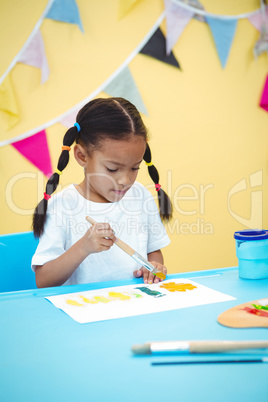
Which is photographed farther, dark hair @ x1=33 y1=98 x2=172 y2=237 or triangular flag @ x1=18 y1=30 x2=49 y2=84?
triangular flag @ x1=18 y1=30 x2=49 y2=84

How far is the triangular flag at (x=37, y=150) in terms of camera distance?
146cm

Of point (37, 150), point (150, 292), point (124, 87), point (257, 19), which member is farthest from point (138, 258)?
point (257, 19)

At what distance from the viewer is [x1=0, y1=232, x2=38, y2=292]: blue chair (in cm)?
A: 89

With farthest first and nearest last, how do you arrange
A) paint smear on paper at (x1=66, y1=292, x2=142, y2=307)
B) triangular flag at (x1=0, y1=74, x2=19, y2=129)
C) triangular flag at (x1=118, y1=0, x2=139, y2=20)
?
triangular flag at (x1=118, y1=0, x2=139, y2=20) → triangular flag at (x1=0, y1=74, x2=19, y2=129) → paint smear on paper at (x1=66, y1=292, x2=142, y2=307)

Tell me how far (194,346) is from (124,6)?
4.67ft

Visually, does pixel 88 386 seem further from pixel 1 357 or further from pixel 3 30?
pixel 3 30

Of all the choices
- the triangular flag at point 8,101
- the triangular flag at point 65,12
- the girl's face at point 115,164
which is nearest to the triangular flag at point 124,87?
the triangular flag at point 65,12

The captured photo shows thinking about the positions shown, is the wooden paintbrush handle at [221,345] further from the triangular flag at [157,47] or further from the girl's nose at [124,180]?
the triangular flag at [157,47]

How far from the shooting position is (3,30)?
55.4 inches

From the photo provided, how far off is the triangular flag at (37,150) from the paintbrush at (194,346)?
1.15m

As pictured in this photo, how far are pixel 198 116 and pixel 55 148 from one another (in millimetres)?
618

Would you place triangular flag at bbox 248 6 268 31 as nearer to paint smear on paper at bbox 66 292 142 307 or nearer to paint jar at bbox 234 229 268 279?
paint jar at bbox 234 229 268 279

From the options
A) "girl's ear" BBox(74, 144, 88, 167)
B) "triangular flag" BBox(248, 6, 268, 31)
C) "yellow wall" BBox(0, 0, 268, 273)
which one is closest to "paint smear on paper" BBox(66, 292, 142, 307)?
"girl's ear" BBox(74, 144, 88, 167)

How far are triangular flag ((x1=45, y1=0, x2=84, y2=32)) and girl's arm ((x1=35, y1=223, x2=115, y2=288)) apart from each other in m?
1.00
